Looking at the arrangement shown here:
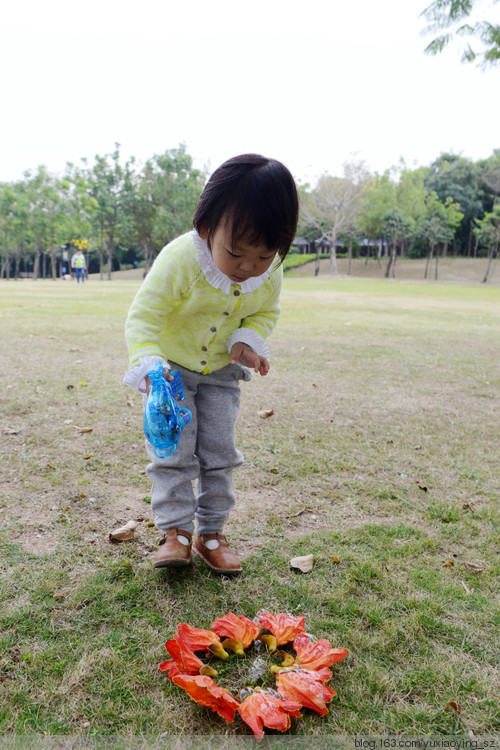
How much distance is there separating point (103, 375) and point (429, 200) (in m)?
41.0

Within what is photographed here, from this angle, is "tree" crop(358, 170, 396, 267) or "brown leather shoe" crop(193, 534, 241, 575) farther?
"tree" crop(358, 170, 396, 267)

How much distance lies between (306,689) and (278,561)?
0.74 m

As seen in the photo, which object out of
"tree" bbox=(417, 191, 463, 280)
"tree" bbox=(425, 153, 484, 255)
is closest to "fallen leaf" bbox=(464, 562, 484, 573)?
"tree" bbox=(417, 191, 463, 280)

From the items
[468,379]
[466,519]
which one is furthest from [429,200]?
[466,519]

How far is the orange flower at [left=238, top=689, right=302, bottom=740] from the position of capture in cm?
133

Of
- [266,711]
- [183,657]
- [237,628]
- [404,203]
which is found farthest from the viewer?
[404,203]

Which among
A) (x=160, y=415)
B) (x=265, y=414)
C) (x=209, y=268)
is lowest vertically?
(x=265, y=414)

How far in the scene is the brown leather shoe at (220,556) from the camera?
6.70 feet

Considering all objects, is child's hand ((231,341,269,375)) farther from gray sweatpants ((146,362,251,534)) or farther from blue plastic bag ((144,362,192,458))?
blue plastic bag ((144,362,192,458))

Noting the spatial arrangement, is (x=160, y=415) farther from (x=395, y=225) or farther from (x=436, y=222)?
(x=436, y=222)

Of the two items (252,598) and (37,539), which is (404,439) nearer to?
(252,598)

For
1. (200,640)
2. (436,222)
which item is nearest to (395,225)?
(436,222)

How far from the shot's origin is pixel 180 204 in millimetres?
38312

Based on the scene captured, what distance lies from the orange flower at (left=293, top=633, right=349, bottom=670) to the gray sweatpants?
703 mm
